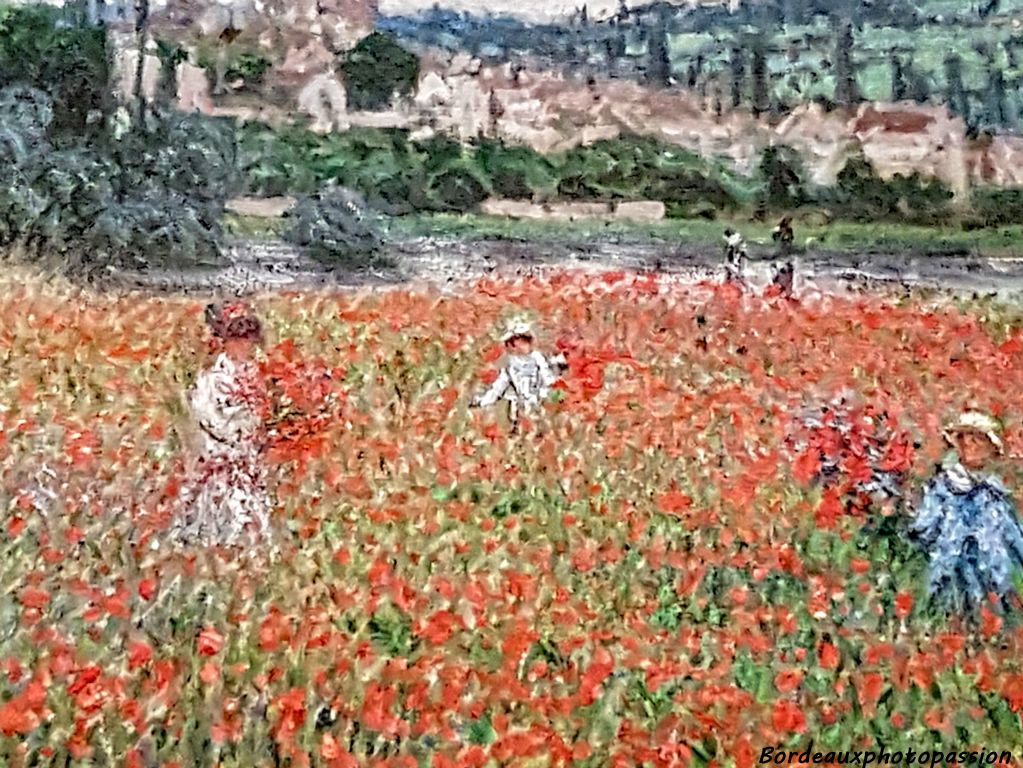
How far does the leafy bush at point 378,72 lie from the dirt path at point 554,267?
609 millimetres

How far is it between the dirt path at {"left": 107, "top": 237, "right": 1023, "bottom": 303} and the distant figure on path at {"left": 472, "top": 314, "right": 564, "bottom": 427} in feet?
1.26

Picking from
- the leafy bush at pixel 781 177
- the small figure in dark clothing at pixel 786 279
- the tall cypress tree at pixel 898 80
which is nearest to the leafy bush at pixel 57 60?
the leafy bush at pixel 781 177

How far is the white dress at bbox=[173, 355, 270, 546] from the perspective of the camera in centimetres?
412

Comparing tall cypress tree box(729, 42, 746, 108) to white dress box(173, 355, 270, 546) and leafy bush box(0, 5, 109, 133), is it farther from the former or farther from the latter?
leafy bush box(0, 5, 109, 133)

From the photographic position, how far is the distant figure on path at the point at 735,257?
4.88 m

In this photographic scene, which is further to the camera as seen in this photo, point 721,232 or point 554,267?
point 721,232

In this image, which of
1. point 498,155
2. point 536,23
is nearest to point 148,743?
point 498,155

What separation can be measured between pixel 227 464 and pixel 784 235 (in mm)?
2465

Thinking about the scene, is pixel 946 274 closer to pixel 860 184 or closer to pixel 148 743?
pixel 860 184

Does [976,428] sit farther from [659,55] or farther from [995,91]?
[659,55]

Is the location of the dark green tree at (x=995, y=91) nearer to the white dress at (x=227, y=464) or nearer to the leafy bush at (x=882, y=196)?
the leafy bush at (x=882, y=196)

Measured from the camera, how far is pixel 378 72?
482cm

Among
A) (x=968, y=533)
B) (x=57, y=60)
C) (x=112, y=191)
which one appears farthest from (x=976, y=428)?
(x=57, y=60)

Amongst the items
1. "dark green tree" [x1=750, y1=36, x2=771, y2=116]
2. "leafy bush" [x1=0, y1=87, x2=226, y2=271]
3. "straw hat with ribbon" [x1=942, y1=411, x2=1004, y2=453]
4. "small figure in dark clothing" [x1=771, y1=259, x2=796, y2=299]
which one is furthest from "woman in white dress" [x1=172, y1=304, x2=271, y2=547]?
"straw hat with ribbon" [x1=942, y1=411, x2=1004, y2=453]
